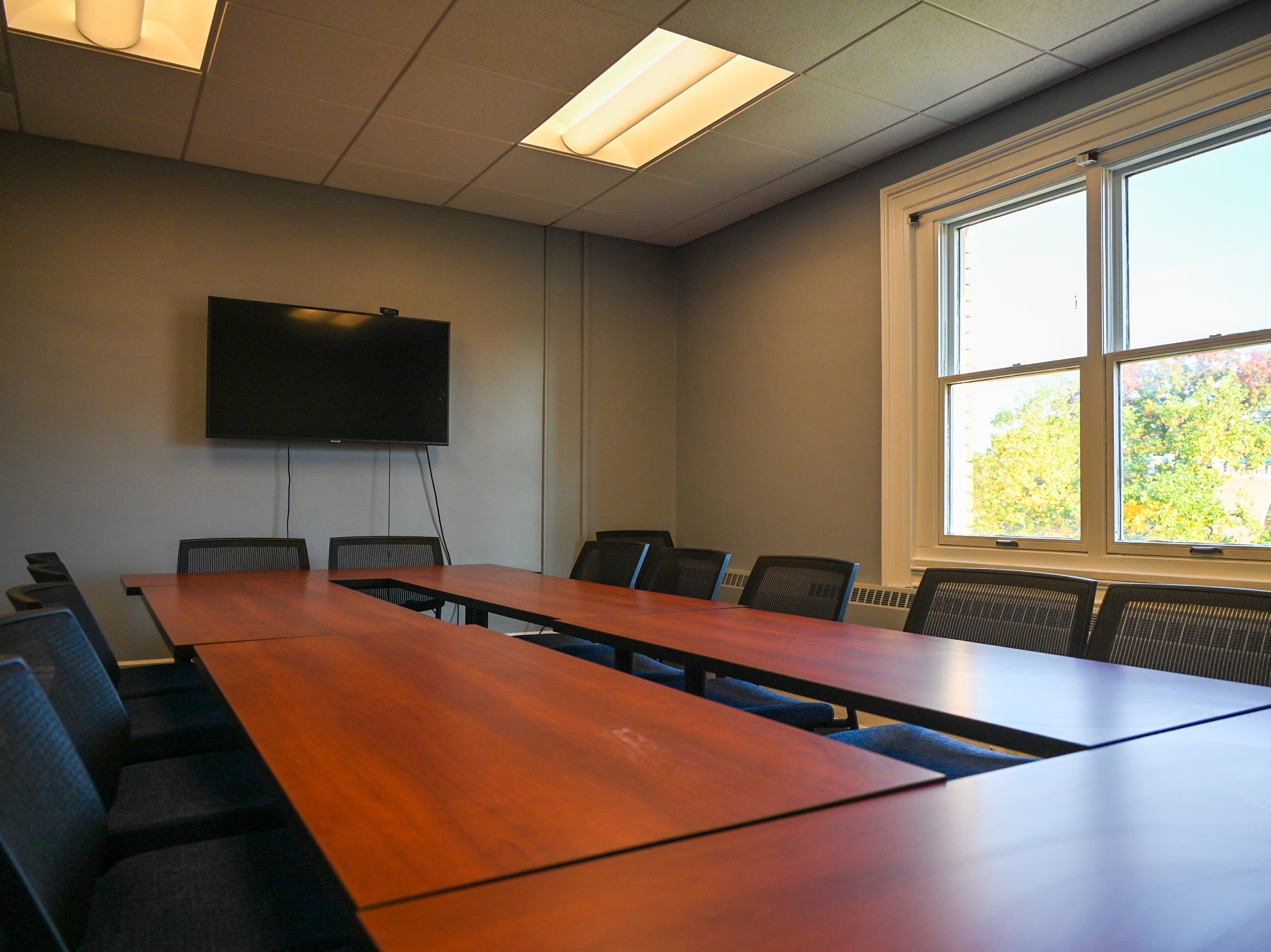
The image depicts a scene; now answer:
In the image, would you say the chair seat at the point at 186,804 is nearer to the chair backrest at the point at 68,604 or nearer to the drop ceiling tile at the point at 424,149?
the chair backrest at the point at 68,604

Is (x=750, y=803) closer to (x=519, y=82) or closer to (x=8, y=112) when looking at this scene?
(x=519, y=82)

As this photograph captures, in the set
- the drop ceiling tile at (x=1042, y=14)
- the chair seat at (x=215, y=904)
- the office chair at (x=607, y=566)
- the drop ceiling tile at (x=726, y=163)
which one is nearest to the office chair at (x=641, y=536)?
the office chair at (x=607, y=566)

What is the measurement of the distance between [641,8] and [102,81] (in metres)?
2.68

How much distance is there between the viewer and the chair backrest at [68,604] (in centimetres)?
196

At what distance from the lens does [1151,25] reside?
145 inches

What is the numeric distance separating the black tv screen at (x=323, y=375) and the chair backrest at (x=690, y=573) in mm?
2601

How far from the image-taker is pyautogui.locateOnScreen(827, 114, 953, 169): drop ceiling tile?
184 inches

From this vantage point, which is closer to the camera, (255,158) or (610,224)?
(255,158)

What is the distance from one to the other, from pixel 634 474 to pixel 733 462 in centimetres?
93

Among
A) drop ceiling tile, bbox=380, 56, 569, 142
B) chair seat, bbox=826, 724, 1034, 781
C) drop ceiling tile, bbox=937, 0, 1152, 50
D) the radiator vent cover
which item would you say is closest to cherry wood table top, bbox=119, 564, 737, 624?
chair seat, bbox=826, 724, 1034, 781

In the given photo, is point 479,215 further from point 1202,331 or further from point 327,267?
point 1202,331

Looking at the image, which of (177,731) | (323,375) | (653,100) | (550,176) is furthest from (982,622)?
(323,375)

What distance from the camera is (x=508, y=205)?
6.05 m

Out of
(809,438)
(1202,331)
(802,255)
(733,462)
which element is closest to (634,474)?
(733,462)
